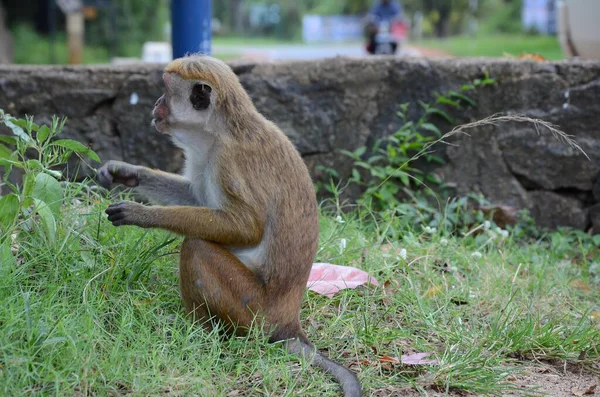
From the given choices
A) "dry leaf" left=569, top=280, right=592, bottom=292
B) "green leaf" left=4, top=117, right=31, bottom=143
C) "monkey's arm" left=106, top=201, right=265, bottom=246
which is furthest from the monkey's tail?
"dry leaf" left=569, top=280, right=592, bottom=292

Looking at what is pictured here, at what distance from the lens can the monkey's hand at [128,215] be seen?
12.9 feet

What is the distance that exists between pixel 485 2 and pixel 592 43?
32727mm

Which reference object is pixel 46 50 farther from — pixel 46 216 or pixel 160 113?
pixel 46 216

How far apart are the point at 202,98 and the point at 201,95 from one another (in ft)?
0.06

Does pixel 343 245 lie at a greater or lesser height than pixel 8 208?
lesser

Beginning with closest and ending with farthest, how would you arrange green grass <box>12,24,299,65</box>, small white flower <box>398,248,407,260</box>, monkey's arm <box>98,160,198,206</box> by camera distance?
monkey's arm <box>98,160,198,206</box> → small white flower <box>398,248,407,260</box> → green grass <box>12,24,299,65</box>

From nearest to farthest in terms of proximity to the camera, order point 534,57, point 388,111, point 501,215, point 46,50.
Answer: point 501,215 < point 388,111 < point 534,57 < point 46,50

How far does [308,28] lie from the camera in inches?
1610

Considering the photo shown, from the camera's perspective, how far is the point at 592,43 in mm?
7441

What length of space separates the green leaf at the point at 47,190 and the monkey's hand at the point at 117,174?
0.31 metres

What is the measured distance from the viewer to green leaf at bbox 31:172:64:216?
3.96 meters

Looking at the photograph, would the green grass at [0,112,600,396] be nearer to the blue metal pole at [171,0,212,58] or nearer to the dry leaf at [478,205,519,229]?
the dry leaf at [478,205,519,229]

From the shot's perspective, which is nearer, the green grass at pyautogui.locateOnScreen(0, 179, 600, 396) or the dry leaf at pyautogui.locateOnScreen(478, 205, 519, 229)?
the green grass at pyautogui.locateOnScreen(0, 179, 600, 396)

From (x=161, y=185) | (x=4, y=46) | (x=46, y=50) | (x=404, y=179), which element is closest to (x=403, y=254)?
(x=404, y=179)
